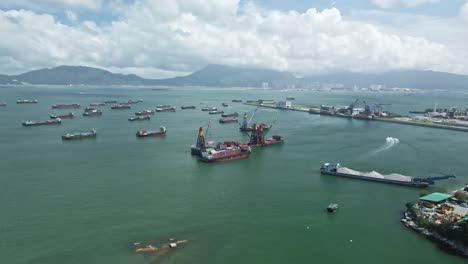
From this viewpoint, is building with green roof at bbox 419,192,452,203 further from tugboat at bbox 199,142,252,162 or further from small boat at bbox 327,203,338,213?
tugboat at bbox 199,142,252,162

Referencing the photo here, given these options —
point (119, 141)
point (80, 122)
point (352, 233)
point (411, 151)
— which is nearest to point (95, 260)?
→ point (352, 233)

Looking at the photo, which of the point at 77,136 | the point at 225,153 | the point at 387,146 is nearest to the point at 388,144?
the point at 387,146

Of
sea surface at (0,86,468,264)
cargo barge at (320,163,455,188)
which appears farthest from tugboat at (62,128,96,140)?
cargo barge at (320,163,455,188)

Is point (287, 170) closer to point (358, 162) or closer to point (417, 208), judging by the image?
point (358, 162)

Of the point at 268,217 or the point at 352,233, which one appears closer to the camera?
the point at 352,233

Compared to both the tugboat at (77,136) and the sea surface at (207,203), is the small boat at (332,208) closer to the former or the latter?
the sea surface at (207,203)

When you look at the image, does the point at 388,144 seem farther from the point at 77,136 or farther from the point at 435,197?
the point at 77,136

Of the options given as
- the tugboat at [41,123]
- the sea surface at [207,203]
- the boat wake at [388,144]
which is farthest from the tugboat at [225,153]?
the tugboat at [41,123]
